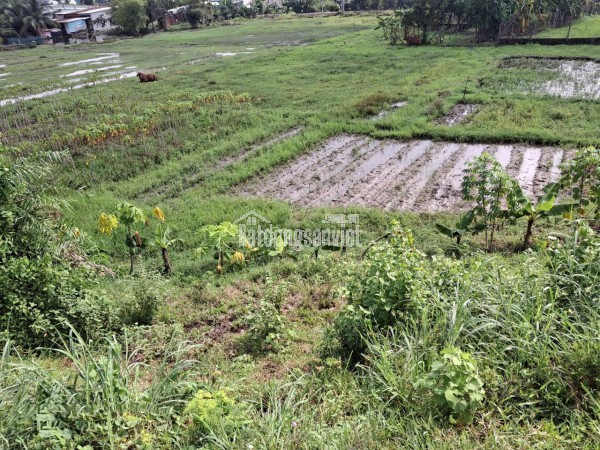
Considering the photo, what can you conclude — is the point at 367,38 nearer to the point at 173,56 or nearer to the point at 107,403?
the point at 173,56

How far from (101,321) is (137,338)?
18.7 inches

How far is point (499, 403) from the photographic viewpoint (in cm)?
271

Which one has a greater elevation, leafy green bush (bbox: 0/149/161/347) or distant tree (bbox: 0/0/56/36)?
distant tree (bbox: 0/0/56/36)

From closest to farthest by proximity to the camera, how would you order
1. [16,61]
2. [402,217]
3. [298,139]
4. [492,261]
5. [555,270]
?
[555,270], [492,261], [402,217], [298,139], [16,61]

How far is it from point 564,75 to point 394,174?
37.2 ft

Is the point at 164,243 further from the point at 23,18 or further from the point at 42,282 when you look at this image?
the point at 23,18

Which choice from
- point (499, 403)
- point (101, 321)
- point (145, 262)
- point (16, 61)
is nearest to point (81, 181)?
point (145, 262)

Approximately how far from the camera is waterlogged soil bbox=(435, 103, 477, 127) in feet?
38.9

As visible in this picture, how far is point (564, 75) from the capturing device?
15922 millimetres

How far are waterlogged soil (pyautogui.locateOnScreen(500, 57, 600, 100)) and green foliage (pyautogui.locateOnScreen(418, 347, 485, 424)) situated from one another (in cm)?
1330

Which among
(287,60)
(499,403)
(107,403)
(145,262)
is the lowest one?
(145,262)

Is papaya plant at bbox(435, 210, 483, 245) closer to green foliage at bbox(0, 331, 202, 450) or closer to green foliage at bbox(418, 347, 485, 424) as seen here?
green foliage at bbox(418, 347, 485, 424)

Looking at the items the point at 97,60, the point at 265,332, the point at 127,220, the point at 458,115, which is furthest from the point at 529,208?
the point at 97,60

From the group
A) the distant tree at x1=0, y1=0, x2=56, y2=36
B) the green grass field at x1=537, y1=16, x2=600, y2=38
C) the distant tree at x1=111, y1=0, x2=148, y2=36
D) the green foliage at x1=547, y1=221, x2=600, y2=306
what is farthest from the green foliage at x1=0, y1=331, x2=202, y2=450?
the distant tree at x1=0, y1=0, x2=56, y2=36
